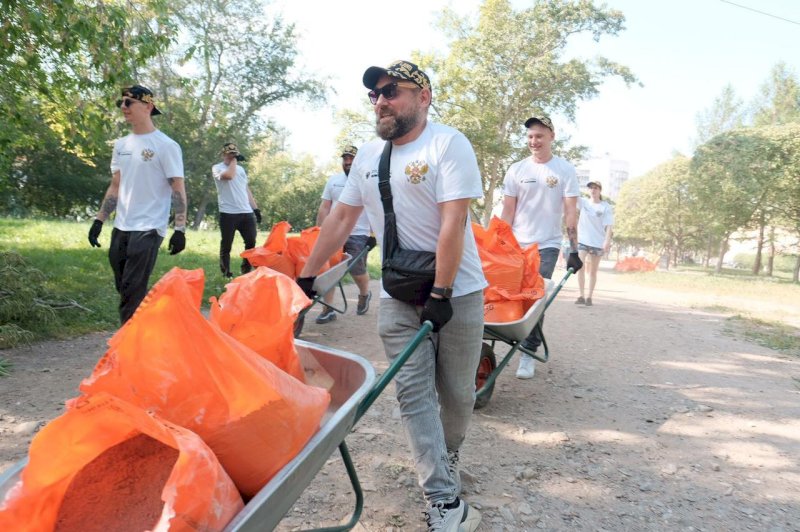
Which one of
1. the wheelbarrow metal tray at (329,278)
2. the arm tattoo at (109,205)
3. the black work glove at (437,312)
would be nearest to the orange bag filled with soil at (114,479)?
the black work glove at (437,312)

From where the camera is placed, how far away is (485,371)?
4129 mm

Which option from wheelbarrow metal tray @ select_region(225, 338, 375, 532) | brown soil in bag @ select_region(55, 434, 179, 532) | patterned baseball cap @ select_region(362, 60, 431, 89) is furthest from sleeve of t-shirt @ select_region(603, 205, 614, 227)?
brown soil in bag @ select_region(55, 434, 179, 532)

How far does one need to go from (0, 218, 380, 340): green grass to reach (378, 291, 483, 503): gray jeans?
433cm

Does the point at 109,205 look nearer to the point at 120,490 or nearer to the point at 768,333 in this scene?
the point at 120,490

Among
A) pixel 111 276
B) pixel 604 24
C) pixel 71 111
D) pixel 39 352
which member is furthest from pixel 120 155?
pixel 604 24

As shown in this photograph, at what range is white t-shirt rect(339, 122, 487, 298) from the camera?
2229mm

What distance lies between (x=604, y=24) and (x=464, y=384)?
90.1ft

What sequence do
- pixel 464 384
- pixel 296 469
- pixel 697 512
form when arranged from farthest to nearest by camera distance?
pixel 697 512 → pixel 464 384 → pixel 296 469

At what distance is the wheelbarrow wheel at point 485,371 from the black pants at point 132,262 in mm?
2652

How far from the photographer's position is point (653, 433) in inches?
150

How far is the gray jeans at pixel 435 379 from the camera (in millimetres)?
2316

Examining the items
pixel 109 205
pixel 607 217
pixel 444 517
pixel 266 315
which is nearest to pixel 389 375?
pixel 266 315

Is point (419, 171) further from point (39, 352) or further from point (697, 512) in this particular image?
point (39, 352)

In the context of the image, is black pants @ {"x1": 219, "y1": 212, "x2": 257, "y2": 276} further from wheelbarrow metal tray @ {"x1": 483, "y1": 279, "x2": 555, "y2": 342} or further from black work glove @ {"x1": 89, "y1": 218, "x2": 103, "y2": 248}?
wheelbarrow metal tray @ {"x1": 483, "y1": 279, "x2": 555, "y2": 342}
